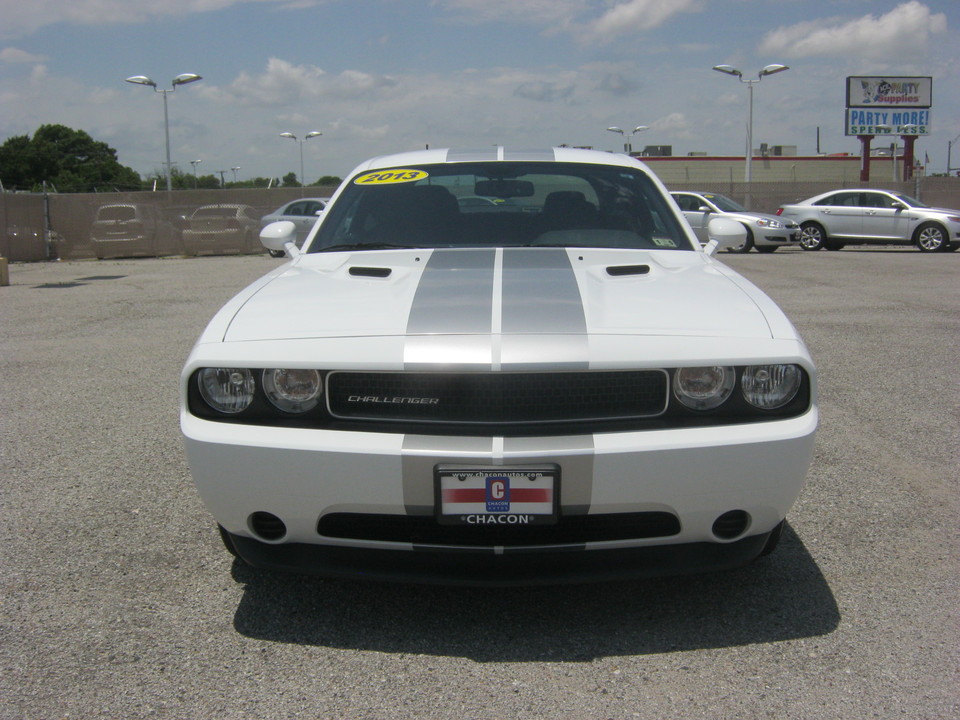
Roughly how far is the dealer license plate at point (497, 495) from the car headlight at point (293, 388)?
1.47 ft

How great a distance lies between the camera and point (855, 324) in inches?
351

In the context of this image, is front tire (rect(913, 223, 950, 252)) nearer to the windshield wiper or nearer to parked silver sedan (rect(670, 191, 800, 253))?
parked silver sedan (rect(670, 191, 800, 253))

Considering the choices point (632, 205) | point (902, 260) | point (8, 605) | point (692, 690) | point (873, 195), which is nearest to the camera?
point (692, 690)

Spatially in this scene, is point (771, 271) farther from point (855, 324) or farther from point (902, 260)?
point (855, 324)

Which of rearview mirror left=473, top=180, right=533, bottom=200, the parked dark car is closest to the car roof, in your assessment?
rearview mirror left=473, top=180, right=533, bottom=200

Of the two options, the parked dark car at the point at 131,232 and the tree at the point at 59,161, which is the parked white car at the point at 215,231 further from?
the tree at the point at 59,161

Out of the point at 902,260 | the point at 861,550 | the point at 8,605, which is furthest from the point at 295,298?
the point at 902,260

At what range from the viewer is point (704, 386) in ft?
8.39

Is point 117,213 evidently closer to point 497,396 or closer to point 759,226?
point 759,226

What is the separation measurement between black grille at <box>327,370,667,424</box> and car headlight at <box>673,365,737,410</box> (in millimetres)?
54

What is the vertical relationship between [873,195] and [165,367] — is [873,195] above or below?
above

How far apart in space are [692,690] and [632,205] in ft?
7.66

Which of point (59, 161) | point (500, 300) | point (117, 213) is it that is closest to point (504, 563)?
point (500, 300)

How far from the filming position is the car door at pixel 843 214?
20156mm
